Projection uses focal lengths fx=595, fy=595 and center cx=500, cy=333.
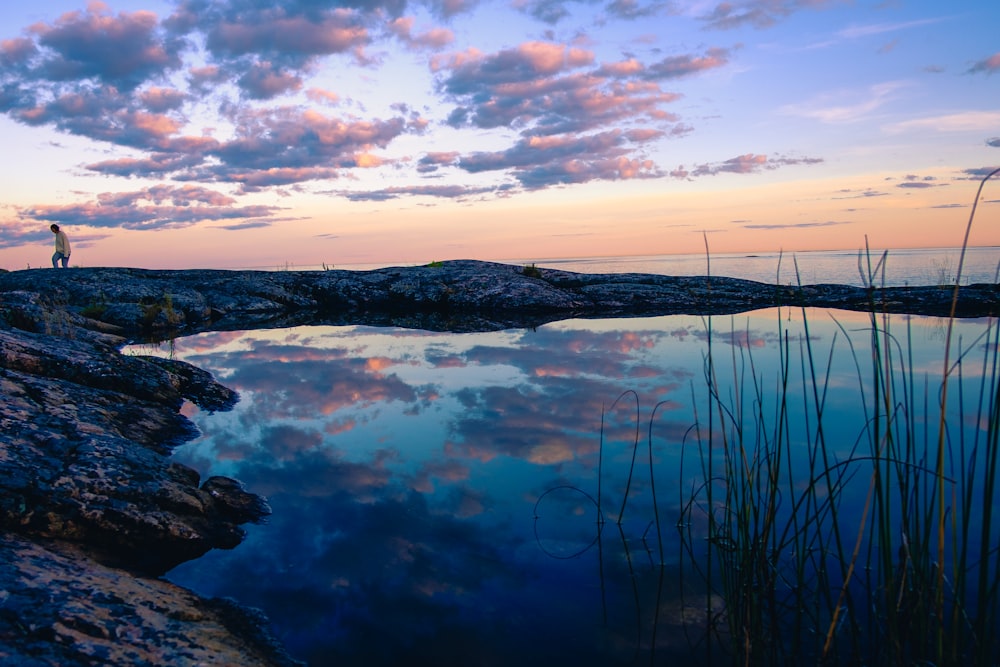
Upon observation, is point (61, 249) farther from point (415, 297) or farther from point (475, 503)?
point (475, 503)

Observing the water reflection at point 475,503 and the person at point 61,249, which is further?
the person at point 61,249

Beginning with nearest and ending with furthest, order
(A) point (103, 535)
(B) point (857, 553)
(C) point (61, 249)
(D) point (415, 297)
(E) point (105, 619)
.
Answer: (E) point (105, 619) → (B) point (857, 553) → (A) point (103, 535) → (D) point (415, 297) → (C) point (61, 249)

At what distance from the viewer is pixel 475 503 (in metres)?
3.55

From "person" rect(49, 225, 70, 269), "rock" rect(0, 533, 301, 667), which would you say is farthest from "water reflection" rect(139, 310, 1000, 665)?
"person" rect(49, 225, 70, 269)

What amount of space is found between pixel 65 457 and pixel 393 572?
1959 mm

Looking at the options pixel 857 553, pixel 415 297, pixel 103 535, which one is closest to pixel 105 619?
pixel 103 535

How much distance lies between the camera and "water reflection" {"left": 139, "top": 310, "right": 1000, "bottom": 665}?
242 cm

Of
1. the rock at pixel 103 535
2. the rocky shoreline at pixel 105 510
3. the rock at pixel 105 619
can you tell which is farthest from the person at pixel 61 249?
the rock at pixel 105 619

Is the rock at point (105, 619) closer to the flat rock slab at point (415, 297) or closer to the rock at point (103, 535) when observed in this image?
Result: the rock at point (103, 535)

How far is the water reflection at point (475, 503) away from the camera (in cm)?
242

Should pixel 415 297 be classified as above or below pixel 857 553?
above

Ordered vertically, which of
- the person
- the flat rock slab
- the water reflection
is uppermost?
the person

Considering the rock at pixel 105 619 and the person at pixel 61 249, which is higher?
the person at pixel 61 249

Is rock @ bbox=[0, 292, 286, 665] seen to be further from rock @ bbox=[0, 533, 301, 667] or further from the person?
the person
